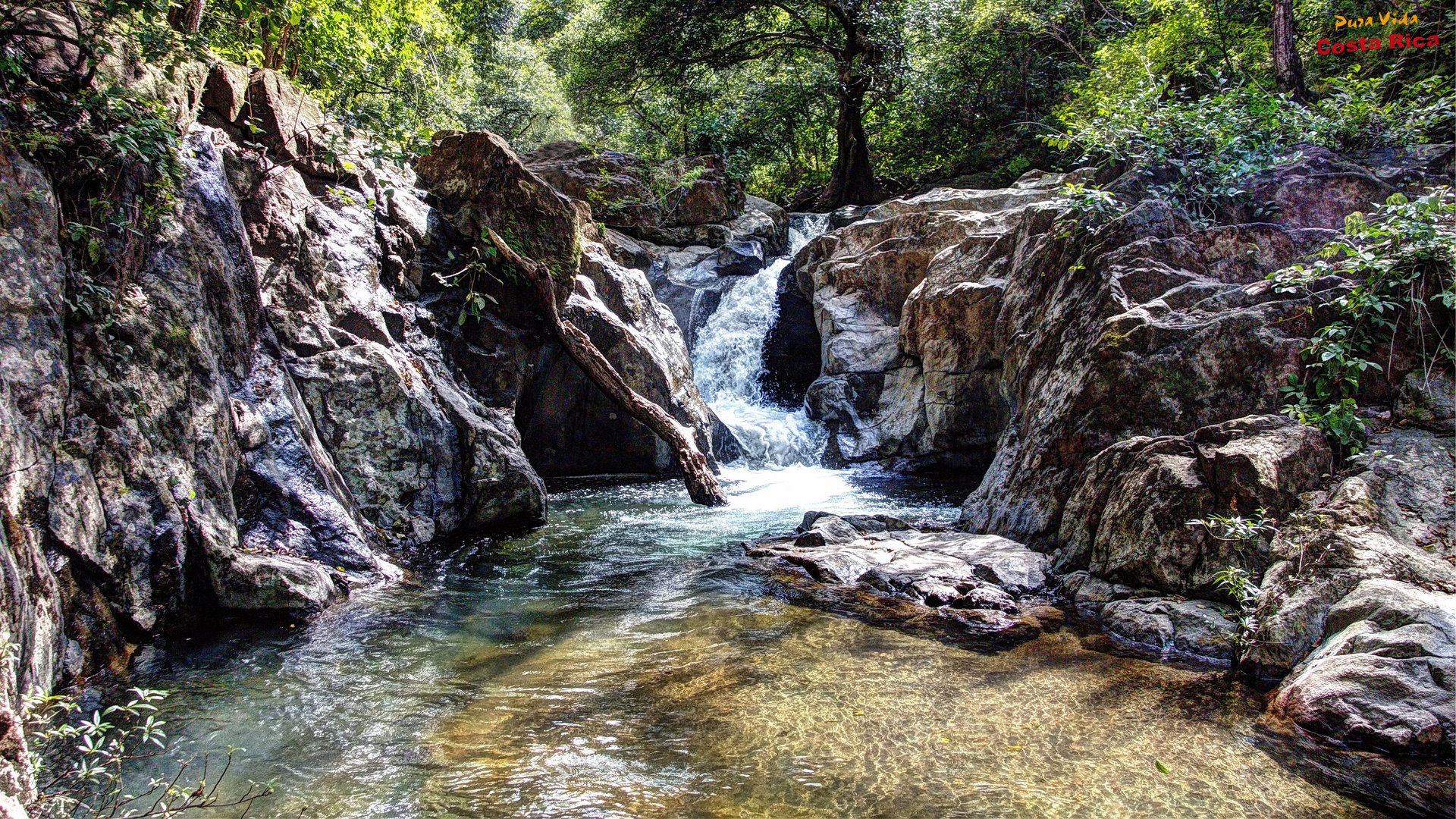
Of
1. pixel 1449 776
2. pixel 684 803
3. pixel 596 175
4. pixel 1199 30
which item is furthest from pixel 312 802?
pixel 1199 30

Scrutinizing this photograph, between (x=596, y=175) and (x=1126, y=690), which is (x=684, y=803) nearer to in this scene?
(x=1126, y=690)

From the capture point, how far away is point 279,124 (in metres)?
6.72

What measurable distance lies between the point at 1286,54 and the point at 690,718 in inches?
404

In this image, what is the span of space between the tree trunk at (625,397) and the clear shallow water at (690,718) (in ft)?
12.3

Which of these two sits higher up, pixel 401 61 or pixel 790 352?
pixel 401 61

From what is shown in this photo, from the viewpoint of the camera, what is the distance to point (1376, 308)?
4.86 m

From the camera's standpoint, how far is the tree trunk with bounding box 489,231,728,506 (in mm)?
9000

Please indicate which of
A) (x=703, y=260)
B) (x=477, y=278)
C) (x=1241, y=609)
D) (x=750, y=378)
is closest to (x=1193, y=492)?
(x=1241, y=609)

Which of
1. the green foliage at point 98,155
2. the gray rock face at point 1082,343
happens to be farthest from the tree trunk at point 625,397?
the green foliage at point 98,155

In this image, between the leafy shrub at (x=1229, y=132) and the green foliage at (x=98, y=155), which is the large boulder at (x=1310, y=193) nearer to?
the leafy shrub at (x=1229, y=132)

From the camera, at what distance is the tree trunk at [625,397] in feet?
29.5

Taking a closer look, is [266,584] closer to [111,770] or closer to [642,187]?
[111,770]

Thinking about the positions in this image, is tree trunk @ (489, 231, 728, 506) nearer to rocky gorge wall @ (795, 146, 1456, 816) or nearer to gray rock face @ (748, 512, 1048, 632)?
gray rock face @ (748, 512, 1048, 632)

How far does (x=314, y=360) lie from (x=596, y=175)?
10.8 m
